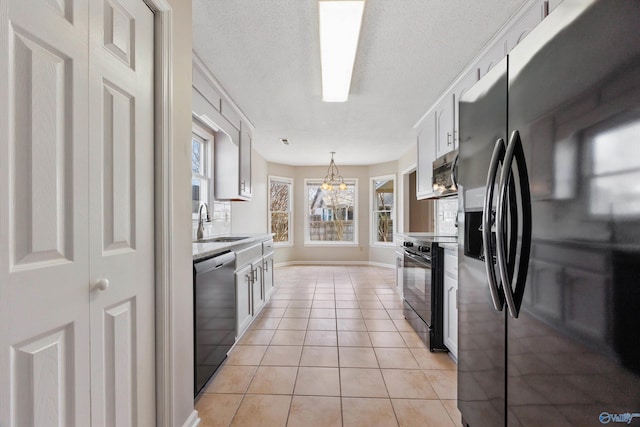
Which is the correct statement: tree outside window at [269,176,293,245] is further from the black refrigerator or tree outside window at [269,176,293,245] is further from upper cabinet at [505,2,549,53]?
the black refrigerator

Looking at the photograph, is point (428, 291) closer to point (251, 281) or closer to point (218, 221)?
point (251, 281)

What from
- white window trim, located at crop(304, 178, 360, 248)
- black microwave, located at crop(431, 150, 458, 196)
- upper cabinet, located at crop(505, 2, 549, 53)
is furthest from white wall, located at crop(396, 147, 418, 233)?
upper cabinet, located at crop(505, 2, 549, 53)

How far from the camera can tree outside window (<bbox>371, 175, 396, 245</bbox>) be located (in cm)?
655

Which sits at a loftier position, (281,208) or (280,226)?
(281,208)

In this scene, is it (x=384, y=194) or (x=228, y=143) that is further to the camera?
A: (x=384, y=194)

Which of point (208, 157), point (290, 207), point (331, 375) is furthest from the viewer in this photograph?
point (290, 207)

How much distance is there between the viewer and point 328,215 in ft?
23.1

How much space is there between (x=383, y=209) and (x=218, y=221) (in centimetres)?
412

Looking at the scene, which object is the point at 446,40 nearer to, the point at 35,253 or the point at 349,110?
the point at 349,110

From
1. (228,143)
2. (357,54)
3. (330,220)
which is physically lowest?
(330,220)

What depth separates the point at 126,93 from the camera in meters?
1.08

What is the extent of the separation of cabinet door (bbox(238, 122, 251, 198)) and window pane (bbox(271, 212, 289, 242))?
274 cm

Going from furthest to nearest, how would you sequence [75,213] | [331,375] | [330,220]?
[330,220] < [331,375] < [75,213]

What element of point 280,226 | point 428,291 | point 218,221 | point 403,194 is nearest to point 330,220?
point 280,226
